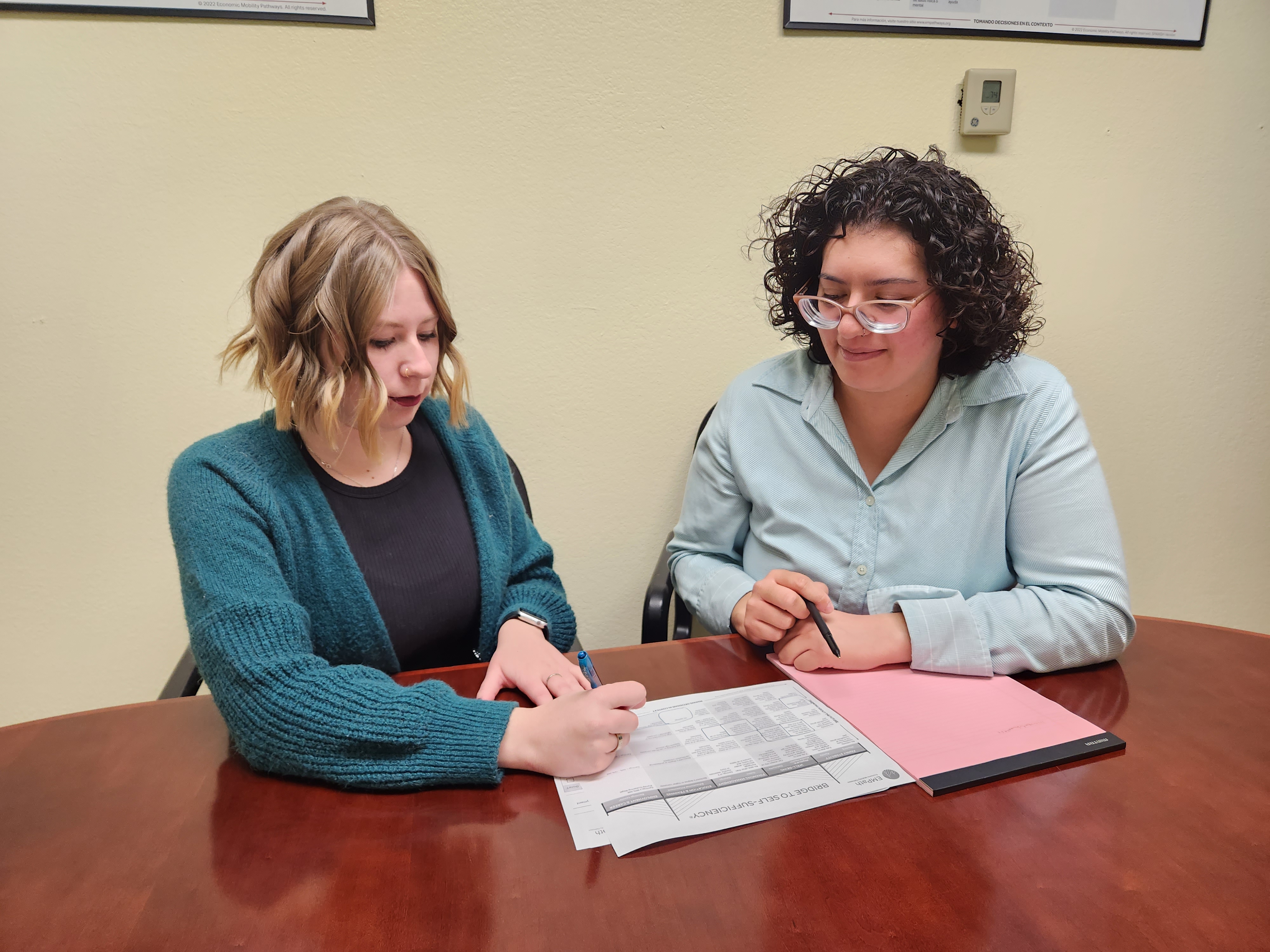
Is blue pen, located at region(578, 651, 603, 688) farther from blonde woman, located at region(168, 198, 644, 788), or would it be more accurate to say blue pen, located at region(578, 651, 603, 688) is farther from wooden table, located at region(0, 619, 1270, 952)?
wooden table, located at region(0, 619, 1270, 952)

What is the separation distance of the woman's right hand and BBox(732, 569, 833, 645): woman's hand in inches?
12.7

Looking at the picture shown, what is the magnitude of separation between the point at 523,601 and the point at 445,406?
1.26 feet

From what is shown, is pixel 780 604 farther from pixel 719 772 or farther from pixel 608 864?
pixel 608 864

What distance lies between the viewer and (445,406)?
4.65 feet

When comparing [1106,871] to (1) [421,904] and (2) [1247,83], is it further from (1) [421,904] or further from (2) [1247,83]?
(2) [1247,83]

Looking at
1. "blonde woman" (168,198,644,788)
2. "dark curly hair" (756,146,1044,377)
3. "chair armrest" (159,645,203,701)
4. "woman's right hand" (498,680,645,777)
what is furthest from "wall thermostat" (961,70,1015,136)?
"chair armrest" (159,645,203,701)

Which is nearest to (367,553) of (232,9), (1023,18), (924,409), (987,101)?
(924,409)

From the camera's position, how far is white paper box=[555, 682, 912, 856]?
2.70 ft

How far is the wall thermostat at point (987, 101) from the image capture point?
5.83 ft

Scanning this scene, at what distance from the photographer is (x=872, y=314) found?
1.23 m

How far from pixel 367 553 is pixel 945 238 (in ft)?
3.42

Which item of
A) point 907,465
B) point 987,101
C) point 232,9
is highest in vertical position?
point 232,9

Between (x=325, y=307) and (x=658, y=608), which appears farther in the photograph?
(x=658, y=608)

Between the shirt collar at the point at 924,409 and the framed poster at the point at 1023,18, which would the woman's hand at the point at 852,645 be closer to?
the shirt collar at the point at 924,409
